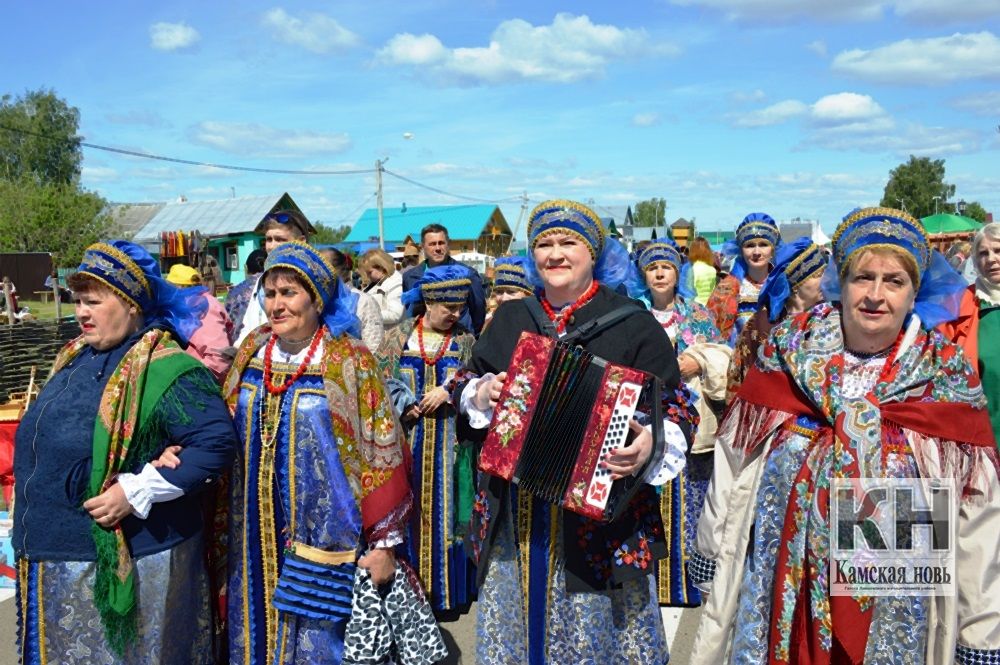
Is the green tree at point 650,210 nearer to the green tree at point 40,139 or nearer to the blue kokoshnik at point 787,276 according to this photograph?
the green tree at point 40,139

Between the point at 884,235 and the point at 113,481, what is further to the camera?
the point at 113,481

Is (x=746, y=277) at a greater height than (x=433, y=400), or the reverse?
(x=746, y=277)

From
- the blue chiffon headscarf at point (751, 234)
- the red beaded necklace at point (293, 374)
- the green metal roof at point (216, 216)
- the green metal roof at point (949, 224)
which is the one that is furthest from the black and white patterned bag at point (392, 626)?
the green metal roof at point (216, 216)

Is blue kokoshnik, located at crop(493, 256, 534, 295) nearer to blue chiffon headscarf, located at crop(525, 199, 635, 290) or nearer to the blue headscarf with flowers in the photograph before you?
the blue headscarf with flowers

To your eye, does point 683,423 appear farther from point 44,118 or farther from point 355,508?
point 44,118

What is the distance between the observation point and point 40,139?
5953cm

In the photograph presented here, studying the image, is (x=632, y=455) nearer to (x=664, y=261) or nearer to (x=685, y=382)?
(x=685, y=382)

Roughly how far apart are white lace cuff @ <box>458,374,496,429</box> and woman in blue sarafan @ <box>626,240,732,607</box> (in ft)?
5.40

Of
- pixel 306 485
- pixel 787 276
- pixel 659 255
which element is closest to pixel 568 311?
pixel 306 485

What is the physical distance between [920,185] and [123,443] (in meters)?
73.2

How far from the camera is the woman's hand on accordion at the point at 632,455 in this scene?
8.38ft

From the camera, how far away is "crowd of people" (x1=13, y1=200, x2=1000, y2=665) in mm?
2426

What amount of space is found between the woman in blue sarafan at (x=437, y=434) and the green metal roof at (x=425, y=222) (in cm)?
4679

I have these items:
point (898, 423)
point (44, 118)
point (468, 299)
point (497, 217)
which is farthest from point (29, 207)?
point (898, 423)
